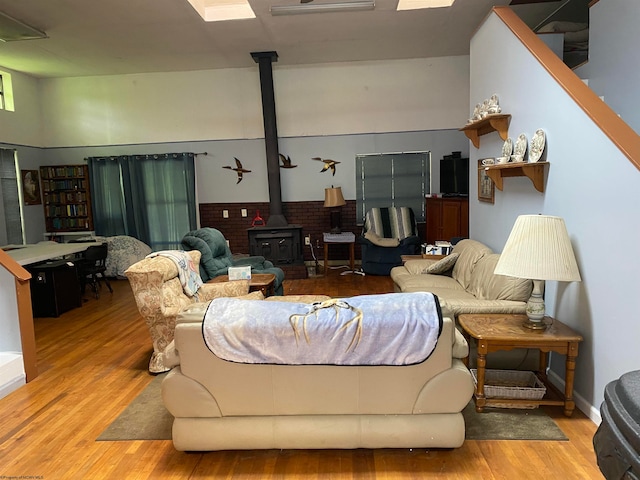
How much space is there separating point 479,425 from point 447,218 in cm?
393

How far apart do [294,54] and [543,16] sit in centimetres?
324

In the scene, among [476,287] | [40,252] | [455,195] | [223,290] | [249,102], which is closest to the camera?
[476,287]

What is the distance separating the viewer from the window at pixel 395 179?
6.99 m

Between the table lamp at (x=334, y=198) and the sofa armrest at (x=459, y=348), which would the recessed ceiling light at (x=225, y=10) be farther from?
the sofa armrest at (x=459, y=348)

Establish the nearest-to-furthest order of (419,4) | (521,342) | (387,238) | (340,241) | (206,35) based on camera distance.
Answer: (521,342), (419,4), (206,35), (340,241), (387,238)

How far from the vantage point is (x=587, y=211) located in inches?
95.4

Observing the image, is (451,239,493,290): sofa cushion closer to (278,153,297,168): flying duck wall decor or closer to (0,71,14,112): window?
(278,153,297,168): flying duck wall decor

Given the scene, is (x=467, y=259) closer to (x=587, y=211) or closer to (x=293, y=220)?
(x=587, y=211)

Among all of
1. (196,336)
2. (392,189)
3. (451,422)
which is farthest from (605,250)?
(392,189)

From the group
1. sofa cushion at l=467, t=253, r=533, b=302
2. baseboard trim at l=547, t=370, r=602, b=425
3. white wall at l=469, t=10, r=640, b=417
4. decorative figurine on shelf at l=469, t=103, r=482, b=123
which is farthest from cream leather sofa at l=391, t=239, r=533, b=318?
decorative figurine on shelf at l=469, t=103, r=482, b=123

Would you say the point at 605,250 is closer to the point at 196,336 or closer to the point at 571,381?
the point at 571,381

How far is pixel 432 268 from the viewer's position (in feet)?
14.3

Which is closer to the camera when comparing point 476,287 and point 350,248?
point 476,287

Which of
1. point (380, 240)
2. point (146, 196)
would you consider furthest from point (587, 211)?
point (146, 196)
